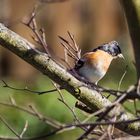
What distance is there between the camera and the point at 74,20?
8.55 metres

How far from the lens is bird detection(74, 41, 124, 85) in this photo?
2939mm

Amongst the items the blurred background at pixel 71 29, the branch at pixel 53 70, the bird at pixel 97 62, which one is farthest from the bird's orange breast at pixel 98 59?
the blurred background at pixel 71 29

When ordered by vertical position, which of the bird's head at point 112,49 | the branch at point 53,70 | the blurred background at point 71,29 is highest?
the branch at point 53,70

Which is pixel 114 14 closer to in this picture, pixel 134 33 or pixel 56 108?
pixel 56 108

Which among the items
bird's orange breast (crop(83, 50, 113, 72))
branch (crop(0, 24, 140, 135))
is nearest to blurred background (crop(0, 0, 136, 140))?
bird's orange breast (crop(83, 50, 113, 72))

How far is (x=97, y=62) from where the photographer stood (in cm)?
314

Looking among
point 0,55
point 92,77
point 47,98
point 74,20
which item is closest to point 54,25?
point 74,20

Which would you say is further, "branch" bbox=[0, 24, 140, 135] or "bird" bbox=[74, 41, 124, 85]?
"bird" bbox=[74, 41, 124, 85]

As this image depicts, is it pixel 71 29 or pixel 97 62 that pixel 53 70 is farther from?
pixel 71 29

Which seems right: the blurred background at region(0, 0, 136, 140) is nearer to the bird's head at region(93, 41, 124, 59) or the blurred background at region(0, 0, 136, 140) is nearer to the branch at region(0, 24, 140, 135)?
the bird's head at region(93, 41, 124, 59)

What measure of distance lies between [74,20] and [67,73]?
21.4ft

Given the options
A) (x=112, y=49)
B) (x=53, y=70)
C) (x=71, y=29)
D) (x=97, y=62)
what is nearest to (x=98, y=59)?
(x=97, y=62)

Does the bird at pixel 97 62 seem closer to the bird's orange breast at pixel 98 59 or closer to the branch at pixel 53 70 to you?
the bird's orange breast at pixel 98 59

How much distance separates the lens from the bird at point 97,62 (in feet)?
9.64
